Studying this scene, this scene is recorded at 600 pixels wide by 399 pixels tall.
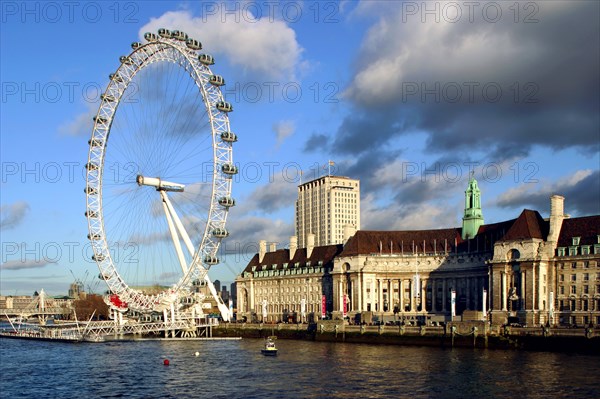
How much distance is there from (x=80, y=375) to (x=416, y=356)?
3502 centimetres

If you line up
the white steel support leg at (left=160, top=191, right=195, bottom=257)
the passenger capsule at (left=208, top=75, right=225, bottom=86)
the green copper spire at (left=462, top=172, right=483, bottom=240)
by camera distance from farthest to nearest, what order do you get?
1. the green copper spire at (left=462, top=172, right=483, bottom=240)
2. the white steel support leg at (left=160, top=191, right=195, bottom=257)
3. the passenger capsule at (left=208, top=75, right=225, bottom=86)

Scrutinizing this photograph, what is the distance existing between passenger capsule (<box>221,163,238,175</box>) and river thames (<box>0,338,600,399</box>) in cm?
2347

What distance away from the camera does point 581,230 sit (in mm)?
110500

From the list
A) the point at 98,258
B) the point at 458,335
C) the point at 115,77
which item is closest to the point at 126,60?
the point at 115,77

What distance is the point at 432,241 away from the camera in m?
146

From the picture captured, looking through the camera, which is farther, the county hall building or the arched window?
the arched window

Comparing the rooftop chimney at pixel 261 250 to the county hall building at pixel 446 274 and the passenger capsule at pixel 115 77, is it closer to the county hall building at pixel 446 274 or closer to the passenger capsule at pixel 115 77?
the county hall building at pixel 446 274

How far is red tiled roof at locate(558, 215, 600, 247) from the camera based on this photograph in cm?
10869

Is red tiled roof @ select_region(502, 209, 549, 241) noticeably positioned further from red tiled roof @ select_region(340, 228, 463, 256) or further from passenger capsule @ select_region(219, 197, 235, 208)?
passenger capsule @ select_region(219, 197, 235, 208)

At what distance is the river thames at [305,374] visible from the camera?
58.8 meters

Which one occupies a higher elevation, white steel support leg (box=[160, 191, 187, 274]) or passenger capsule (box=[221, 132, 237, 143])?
passenger capsule (box=[221, 132, 237, 143])

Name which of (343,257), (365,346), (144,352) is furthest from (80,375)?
(343,257)

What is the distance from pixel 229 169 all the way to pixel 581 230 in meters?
50.6

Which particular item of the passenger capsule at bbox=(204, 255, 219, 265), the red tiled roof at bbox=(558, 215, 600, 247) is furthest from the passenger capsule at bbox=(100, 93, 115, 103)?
the red tiled roof at bbox=(558, 215, 600, 247)
